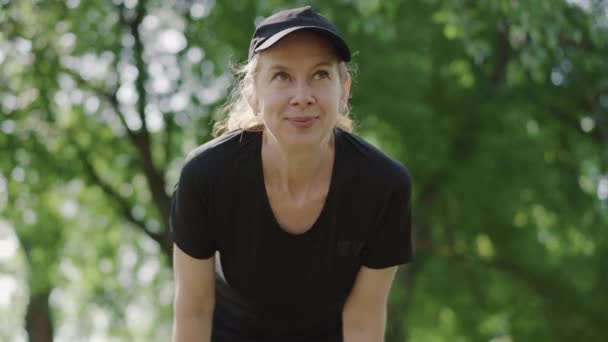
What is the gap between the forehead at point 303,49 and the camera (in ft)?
10.4

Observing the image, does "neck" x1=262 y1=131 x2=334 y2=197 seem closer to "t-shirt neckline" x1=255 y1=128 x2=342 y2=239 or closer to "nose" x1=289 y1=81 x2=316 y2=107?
"t-shirt neckline" x1=255 y1=128 x2=342 y2=239

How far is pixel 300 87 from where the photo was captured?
10.5 feet

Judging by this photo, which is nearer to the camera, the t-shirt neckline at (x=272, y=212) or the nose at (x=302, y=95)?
the nose at (x=302, y=95)

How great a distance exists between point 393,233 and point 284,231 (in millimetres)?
396

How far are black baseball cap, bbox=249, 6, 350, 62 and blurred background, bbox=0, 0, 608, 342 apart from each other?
8.18m

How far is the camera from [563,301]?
14125mm

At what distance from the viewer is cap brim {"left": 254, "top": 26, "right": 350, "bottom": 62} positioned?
3.13m

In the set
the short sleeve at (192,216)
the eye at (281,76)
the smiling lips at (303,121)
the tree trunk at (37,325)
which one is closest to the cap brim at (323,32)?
the eye at (281,76)

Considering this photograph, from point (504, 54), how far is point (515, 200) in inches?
86.8

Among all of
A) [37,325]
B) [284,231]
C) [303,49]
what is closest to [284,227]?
[284,231]

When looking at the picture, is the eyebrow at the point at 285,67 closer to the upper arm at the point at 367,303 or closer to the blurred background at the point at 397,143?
the upper arm at the point at 367,303

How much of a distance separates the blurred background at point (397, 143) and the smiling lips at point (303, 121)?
827 cm

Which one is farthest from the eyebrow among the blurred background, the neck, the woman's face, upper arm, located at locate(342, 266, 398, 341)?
the blurred background

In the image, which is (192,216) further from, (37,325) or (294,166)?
(37,325)
